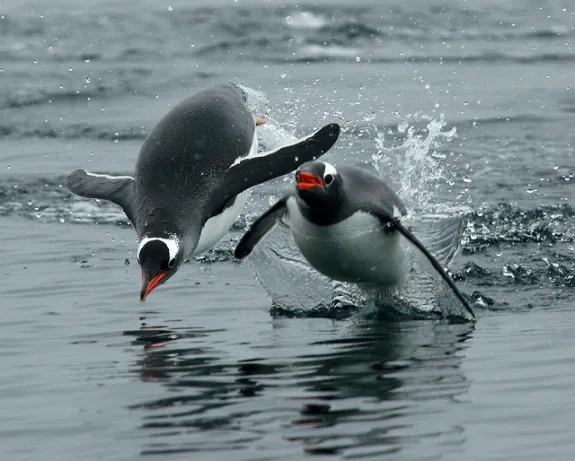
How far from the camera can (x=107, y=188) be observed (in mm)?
8023

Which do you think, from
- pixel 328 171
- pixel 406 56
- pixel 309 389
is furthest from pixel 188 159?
pixel 406 56

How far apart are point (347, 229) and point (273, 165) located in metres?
1.27

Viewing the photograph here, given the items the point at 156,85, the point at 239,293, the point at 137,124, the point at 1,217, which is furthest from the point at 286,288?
the point at 156,85

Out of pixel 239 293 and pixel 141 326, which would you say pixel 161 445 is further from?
pixel 239 293

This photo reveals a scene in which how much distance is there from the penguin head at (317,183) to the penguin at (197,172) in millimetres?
1002

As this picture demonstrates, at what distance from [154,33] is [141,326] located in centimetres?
1396

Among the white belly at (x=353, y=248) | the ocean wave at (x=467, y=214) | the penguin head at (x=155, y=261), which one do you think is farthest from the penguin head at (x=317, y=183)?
the ocean wave at (x=467, y=214)

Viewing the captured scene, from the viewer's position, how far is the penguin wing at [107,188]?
7.65m

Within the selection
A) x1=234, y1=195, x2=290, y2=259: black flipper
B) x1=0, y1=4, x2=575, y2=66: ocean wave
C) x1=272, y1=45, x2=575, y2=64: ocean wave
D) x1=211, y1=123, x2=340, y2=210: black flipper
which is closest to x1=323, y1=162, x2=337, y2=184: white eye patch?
x1=234, y1=195, x2=290, y2=259: black flipper

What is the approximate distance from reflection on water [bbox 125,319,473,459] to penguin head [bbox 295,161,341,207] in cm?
67

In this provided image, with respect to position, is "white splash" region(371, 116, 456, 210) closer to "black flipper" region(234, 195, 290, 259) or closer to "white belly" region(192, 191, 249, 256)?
"white belly" region(192, 191, 249, 256)

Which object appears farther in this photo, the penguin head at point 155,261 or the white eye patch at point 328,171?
the penguin head at point 155,261

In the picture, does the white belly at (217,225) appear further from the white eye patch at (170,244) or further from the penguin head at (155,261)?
the penguin head at (155,261)

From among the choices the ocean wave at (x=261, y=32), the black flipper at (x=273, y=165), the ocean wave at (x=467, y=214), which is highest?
the black flipper at (x=273, y=165)
